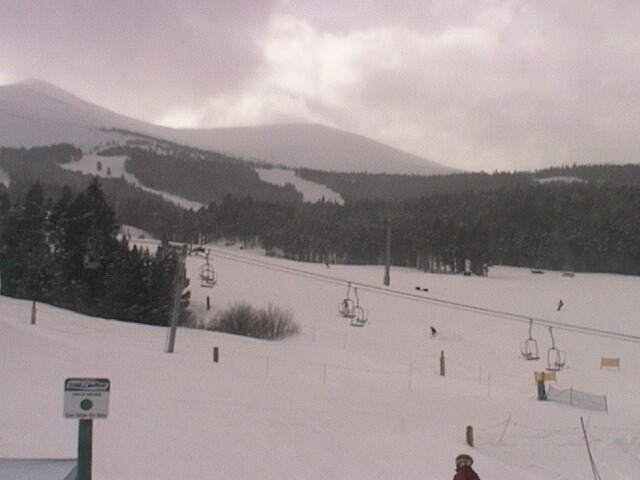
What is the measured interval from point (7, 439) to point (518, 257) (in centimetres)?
10371

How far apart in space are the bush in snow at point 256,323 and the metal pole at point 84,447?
35.2 meters

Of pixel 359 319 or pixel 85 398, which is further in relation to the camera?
pixel 359 319

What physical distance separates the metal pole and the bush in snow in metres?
35.2

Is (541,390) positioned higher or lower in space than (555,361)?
higher

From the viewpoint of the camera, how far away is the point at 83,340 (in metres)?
24.6

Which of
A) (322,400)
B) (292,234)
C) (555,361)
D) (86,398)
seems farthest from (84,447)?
(292,234)

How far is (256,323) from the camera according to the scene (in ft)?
136

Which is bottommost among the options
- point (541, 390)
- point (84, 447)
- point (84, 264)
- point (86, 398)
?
point (541, 390)

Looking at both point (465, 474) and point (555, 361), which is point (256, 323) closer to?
point (555, 361)

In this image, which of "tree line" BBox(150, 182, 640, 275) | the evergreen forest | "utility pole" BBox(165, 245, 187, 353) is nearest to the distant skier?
"utility pole" BBox(165, 245, 187, 353)

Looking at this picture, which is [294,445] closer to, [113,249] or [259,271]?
[113,249]

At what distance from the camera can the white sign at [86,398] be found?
4.94m

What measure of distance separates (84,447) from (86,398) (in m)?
0.49

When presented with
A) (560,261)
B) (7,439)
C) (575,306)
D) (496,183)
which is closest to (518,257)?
(560,261)
